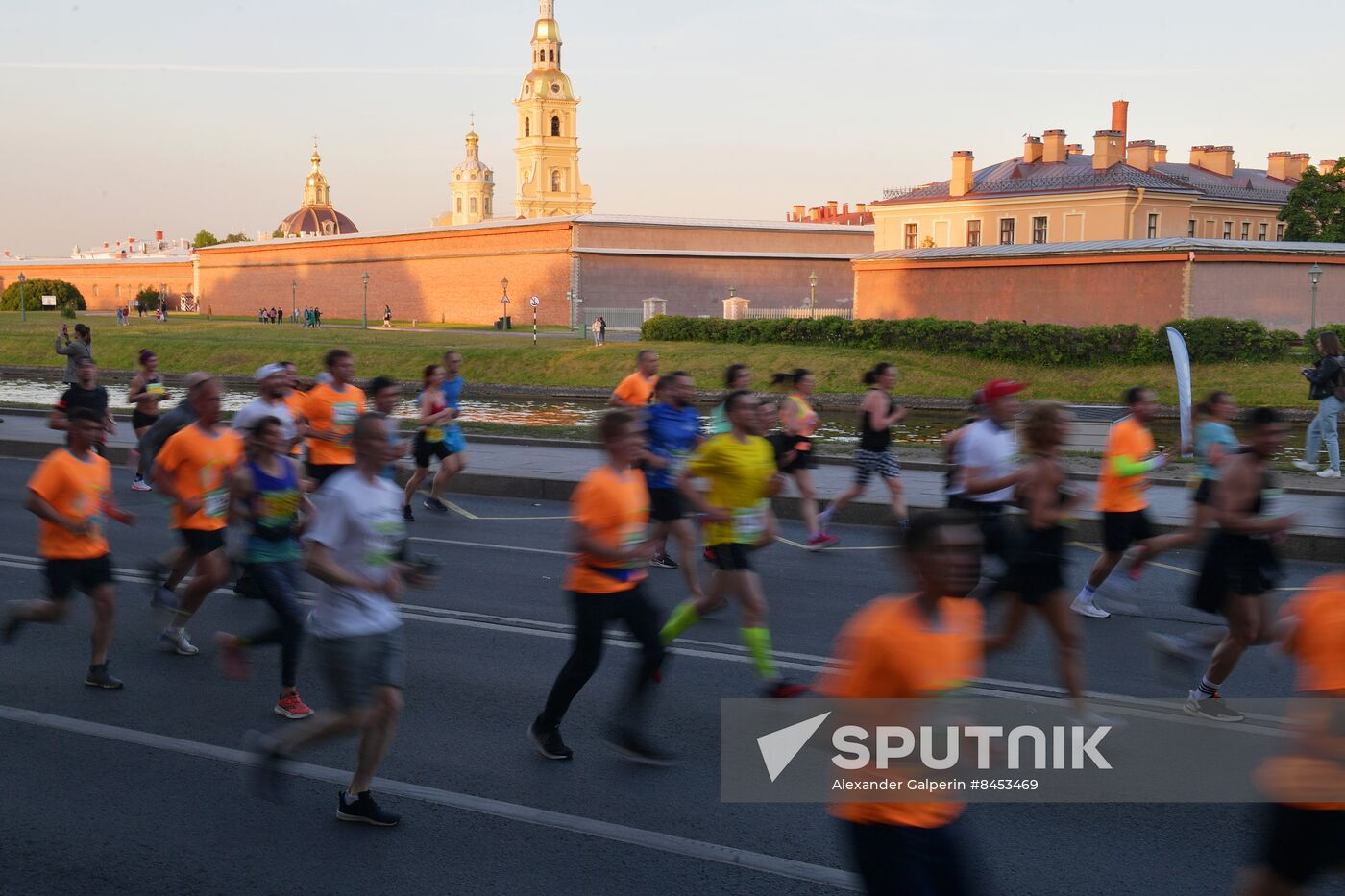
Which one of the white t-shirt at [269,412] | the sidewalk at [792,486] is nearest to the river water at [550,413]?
the sidewalk at [792,486]

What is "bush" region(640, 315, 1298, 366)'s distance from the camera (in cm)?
3681

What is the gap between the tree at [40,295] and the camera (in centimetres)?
9812

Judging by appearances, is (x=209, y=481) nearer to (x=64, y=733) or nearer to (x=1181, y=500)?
(x=64, y=733)

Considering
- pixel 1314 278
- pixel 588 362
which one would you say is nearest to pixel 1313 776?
pixel 588 362

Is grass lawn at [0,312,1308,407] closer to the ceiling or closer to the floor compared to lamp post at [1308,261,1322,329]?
closer to the floor

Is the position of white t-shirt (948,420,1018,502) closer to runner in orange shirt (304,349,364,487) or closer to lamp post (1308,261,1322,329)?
runner in orange shirt (304,349,364,487)

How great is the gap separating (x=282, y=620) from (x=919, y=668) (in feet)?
14.3

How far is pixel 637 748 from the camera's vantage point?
624 centimetres

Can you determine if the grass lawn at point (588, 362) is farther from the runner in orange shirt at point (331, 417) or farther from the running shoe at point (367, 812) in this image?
the running shoe at point (367, 812)

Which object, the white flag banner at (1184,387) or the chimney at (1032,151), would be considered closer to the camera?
the white flag banner at (1184,387)

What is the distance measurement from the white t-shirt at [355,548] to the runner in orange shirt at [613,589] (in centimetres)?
99

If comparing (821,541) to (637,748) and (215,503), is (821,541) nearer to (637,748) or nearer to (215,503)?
(215,503)

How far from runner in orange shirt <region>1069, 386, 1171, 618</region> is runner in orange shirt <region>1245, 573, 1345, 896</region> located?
4.78 metres

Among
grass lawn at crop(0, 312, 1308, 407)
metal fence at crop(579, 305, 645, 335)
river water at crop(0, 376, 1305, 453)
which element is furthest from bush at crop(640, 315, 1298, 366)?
metal fence at crop(579, 305, 645, 335)
